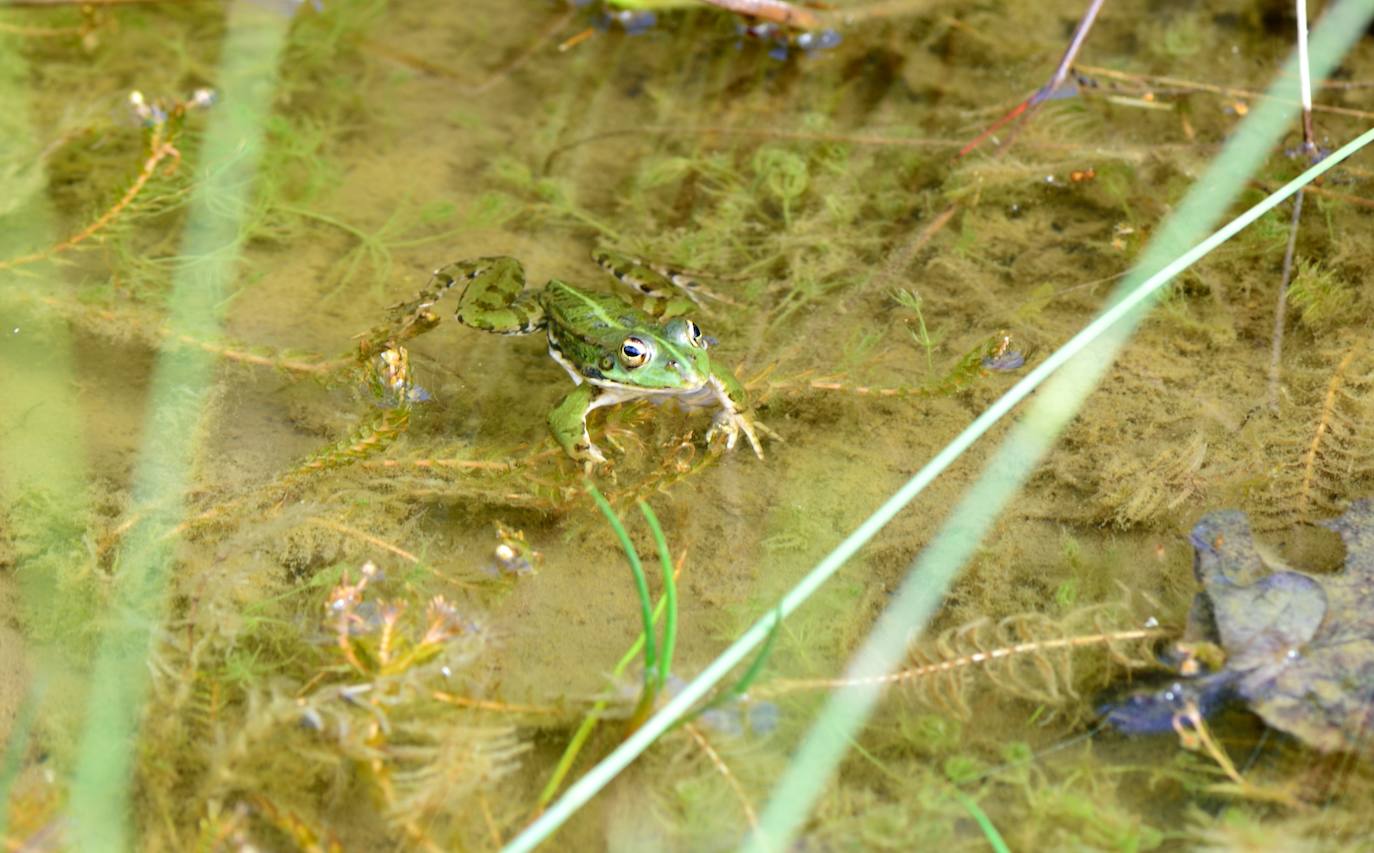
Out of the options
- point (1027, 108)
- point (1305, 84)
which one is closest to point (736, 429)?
point (1027, 108)

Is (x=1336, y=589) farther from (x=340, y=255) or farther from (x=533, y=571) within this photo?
(x=340, y=255)

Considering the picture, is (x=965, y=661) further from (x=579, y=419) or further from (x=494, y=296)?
(x=494, y=296)

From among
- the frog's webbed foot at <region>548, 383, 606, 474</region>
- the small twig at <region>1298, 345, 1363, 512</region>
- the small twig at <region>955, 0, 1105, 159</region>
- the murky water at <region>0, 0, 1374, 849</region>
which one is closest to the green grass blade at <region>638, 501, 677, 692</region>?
the murky water at <region>0, 0, 1374, 849</region>

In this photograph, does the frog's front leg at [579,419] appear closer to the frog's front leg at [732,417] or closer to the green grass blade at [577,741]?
the frog's front leg at [732,417]

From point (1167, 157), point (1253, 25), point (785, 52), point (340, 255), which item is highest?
point (1253, 25)

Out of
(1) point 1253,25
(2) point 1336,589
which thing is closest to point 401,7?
(1) point 1253,25

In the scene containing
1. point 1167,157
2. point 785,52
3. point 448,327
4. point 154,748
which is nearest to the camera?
point 154,748

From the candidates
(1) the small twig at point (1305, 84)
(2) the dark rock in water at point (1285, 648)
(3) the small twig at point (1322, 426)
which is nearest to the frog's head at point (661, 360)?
(2) the dark rock in water at point (1285, 648)

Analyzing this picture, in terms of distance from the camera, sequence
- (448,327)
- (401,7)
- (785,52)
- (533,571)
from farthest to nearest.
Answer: (401,7)
(785,52)
(448,327)
(533,571)
